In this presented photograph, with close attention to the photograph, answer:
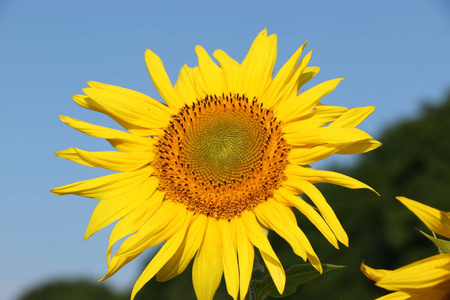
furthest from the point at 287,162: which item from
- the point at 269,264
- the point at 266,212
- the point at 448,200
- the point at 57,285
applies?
the point at 57,285

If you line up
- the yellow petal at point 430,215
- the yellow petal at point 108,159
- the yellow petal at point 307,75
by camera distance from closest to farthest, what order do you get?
1. the yellow petal at point 430,215
2. the yellow petal at point 108,159
3. the yellow petal at point 307,75

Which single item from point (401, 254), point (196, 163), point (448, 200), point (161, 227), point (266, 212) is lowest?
point (401, 254)

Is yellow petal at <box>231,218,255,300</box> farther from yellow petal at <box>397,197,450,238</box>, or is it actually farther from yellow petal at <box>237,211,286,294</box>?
yellow petal at <box>397,197,450,238</box>

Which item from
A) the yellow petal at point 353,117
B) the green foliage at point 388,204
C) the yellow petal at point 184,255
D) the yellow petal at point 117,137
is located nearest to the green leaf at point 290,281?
the yellow petal at point 184,255

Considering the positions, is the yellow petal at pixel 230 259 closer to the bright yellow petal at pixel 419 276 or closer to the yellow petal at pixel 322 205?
the yellow petal at pixel 322 205

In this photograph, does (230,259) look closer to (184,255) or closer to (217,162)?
(184,255)

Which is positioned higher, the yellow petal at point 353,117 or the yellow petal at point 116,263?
the yellow petal at point 353,117

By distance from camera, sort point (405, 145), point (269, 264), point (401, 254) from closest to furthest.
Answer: point (269, 264) → point (401, 254) → point (405, 145)

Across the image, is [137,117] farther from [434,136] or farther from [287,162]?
[434,136]
